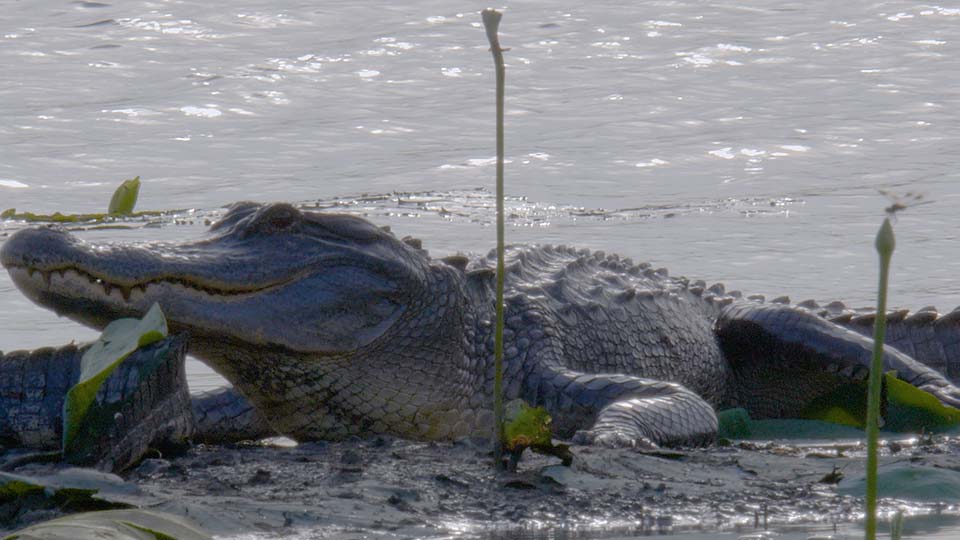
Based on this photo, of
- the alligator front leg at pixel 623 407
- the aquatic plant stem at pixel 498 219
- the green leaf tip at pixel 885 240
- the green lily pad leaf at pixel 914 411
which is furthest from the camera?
the green lily pad leaf at pixel 914 411

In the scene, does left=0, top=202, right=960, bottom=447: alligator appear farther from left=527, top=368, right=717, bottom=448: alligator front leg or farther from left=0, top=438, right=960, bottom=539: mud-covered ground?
left=0, top=438, right=960, bottom=539: mud-covered ground

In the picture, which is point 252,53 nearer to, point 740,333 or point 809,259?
point 809,259

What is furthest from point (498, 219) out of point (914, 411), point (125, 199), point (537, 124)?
point (537, 124)

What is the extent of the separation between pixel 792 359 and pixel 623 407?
4.49 ft

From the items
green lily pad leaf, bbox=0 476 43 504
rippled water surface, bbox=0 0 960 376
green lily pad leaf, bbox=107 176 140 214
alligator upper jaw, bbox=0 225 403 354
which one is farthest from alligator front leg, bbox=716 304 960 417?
green lily pad leaf, bbox=107 176 140 214

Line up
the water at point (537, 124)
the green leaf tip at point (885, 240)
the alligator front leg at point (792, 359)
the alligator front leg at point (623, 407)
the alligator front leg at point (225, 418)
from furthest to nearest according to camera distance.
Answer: the water at point (537, 124) < the alligator front leg at point (792, 359) < the alligator front leg at point (225, 418) < the alligator front leg at point (623, 407) < the green leaf tip at point (885, 240)

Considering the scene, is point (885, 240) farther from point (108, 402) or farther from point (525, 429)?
point (108, 402)

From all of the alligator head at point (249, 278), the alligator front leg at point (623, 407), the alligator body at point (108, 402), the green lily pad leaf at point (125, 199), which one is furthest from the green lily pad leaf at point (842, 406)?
the green lily pad leaf at point (125, 199)

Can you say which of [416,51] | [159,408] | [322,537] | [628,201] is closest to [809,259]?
[628,201]

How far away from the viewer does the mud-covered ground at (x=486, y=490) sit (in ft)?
11.1

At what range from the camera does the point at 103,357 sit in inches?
154

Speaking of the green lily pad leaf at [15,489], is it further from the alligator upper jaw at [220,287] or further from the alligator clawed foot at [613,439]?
the alligator clawed foot at [613,439]

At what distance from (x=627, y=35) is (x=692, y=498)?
13.9 m

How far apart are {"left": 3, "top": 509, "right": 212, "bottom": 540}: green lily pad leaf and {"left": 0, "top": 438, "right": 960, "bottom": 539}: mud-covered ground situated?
15.3 inches
